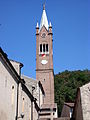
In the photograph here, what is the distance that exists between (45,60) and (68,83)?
18358 mm

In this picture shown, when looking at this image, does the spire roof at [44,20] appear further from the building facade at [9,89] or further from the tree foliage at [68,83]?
the building facade at [9,89]

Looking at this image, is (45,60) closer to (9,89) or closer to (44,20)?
(44,20)

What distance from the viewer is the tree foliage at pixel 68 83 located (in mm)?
56506

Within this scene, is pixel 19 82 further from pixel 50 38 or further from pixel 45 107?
pixel 50 38

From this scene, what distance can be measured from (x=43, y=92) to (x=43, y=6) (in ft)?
85.4

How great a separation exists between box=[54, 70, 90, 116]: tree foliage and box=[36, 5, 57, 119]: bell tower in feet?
39.4

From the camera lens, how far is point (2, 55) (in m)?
16.1

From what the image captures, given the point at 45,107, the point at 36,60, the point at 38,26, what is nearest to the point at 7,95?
the point at 45,107

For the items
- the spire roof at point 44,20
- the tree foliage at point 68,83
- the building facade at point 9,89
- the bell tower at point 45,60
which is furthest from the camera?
the tree foliage at point 68,83

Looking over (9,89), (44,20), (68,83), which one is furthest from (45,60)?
(9,89)

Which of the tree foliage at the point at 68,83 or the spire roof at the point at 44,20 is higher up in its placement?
the spire roof at the point at 44,20

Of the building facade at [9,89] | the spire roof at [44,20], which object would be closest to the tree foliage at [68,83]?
the spire roof at [44,20]

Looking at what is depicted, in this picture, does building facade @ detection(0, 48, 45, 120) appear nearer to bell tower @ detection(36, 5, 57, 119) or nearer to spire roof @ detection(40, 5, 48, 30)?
bell tower @ detection(36, 5, 57, 119)

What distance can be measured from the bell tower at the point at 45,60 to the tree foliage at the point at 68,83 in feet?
39.4
